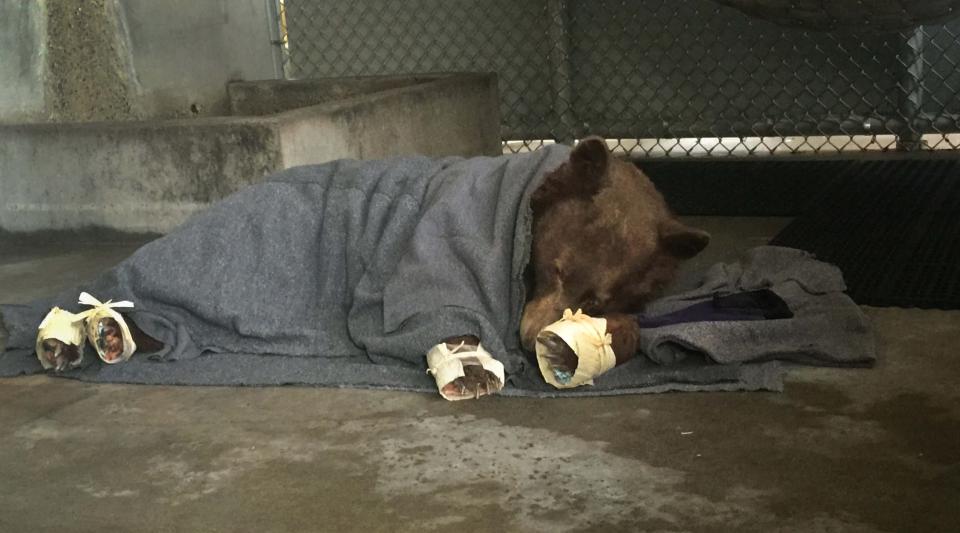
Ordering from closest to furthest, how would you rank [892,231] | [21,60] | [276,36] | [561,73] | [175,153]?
[892,231] → [175,153] → [21,60] → [561,73] → [276,36]

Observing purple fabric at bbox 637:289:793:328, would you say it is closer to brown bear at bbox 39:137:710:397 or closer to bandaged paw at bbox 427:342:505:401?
brown bear at bbox 39:137:710:397

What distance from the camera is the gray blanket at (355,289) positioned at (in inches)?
95.3

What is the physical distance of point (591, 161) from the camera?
2.45 m

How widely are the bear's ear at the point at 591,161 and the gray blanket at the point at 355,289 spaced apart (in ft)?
0.43

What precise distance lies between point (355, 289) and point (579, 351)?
67 centimetres

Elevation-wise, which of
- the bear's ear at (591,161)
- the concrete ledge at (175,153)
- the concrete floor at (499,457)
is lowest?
the concrete floor at (499,457)

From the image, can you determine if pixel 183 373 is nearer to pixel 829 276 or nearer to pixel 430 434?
pixel 430 434

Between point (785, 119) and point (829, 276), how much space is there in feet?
9.17

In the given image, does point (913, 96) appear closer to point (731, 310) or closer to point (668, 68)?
point (668, 68)

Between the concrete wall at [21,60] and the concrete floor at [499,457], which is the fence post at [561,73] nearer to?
the concrete wall at [21,60]

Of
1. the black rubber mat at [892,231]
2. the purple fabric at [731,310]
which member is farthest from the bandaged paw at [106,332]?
the black rubber mat at [892,231]

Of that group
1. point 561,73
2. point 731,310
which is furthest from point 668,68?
point 731,310

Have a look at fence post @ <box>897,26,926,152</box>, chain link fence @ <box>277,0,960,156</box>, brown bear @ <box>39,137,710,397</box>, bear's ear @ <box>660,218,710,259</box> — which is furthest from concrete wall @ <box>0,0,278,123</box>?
fence post @ <box>897,26,926,152</box>

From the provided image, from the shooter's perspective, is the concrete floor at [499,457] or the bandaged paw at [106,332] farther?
the bandaged paw at [106,332]
